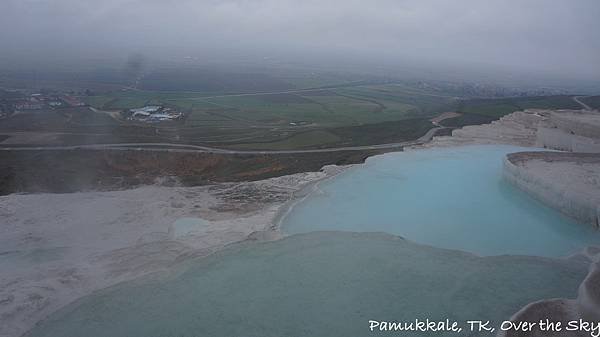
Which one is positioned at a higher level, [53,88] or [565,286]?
[53,88]

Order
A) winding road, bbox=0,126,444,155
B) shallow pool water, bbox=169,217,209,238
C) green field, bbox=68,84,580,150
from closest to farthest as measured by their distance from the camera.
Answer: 1. shallow pool water, bbox=169,217,209,238
2. winding road, bbox=0,126,444,155
3. green field, bbox=68,84,580,150

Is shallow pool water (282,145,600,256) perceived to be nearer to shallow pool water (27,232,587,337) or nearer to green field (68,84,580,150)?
shallow pool water (27,232,587,337)

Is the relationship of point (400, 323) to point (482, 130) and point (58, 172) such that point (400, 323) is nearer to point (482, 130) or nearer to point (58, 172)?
point (58, 172)

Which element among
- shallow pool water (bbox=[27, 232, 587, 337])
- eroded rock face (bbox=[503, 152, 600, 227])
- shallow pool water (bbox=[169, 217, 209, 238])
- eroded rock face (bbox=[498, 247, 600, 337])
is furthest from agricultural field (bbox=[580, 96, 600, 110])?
shallow pool water (bbox=[169, 217, 209, 238])

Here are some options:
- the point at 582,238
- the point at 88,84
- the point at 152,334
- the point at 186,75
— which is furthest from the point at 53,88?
the point at 582,238

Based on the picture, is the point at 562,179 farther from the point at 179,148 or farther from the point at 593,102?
the point at 593,102
